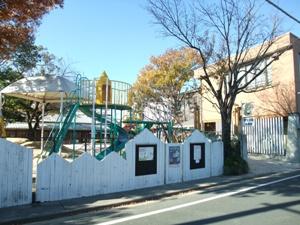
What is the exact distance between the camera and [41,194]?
1086 cm

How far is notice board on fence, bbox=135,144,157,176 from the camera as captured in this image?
44.7 ft

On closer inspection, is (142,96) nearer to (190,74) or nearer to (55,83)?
(190,74)

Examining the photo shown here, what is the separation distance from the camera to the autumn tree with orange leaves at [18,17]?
13.0m

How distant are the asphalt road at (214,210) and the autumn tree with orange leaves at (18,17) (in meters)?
7.57

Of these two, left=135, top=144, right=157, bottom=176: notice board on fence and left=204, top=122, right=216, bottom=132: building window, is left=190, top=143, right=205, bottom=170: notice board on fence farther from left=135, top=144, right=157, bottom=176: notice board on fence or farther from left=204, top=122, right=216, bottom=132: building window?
left=204, top=122, right=216, bottom=132: building window

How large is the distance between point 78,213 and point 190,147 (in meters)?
7.05

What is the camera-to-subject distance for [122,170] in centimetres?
1299

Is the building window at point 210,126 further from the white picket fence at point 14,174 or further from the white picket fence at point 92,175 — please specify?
the white picket fence at point 14,174

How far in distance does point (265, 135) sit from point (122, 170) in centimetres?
1611

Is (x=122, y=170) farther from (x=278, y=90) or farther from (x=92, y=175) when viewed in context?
(x=278, y=90)

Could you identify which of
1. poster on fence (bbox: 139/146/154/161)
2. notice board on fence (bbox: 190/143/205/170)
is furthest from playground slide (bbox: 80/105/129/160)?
notice board on fence (bbox: 190/143/205/170)

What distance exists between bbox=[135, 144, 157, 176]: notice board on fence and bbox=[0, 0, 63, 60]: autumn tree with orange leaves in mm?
6132

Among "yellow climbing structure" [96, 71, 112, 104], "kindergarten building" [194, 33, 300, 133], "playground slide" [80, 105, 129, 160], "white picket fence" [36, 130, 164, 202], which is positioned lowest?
Answer: "white picket fence" [36, 130, 164, 202]

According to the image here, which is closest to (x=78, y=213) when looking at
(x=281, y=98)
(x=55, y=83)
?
(x=55, y=83)
